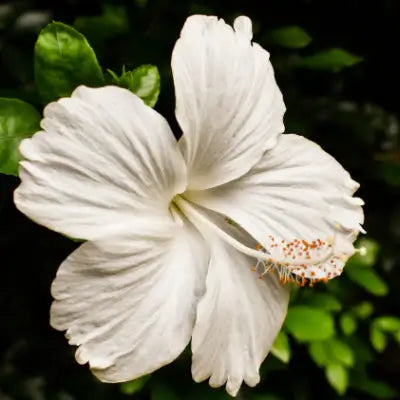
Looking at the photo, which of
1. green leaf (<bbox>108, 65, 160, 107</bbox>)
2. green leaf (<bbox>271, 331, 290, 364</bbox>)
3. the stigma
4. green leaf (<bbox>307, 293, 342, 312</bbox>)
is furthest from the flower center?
green leaf (<bbox>307, 293, 342, 312</bbox>)

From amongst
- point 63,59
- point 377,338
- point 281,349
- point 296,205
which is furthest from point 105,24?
point 377,338

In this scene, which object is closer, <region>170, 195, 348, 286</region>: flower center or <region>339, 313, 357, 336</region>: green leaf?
<region>170, 195, 348, 286</region>: flower center

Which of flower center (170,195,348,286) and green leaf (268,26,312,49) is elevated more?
green leaf (268,26,312,49)

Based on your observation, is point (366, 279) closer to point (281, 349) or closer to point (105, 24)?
point (281, 349)

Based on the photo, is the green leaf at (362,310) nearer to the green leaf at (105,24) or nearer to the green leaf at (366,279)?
the green leaf at (366,279)

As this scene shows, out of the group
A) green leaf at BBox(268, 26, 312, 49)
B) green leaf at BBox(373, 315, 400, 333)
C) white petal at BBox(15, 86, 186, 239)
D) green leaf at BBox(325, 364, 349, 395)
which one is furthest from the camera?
green leaf at BBox(373, 315, 400, 333)

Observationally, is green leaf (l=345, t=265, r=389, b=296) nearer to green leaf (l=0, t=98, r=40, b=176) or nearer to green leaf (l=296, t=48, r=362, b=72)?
green leaf (l=296, t=48, r=362, b=72)
